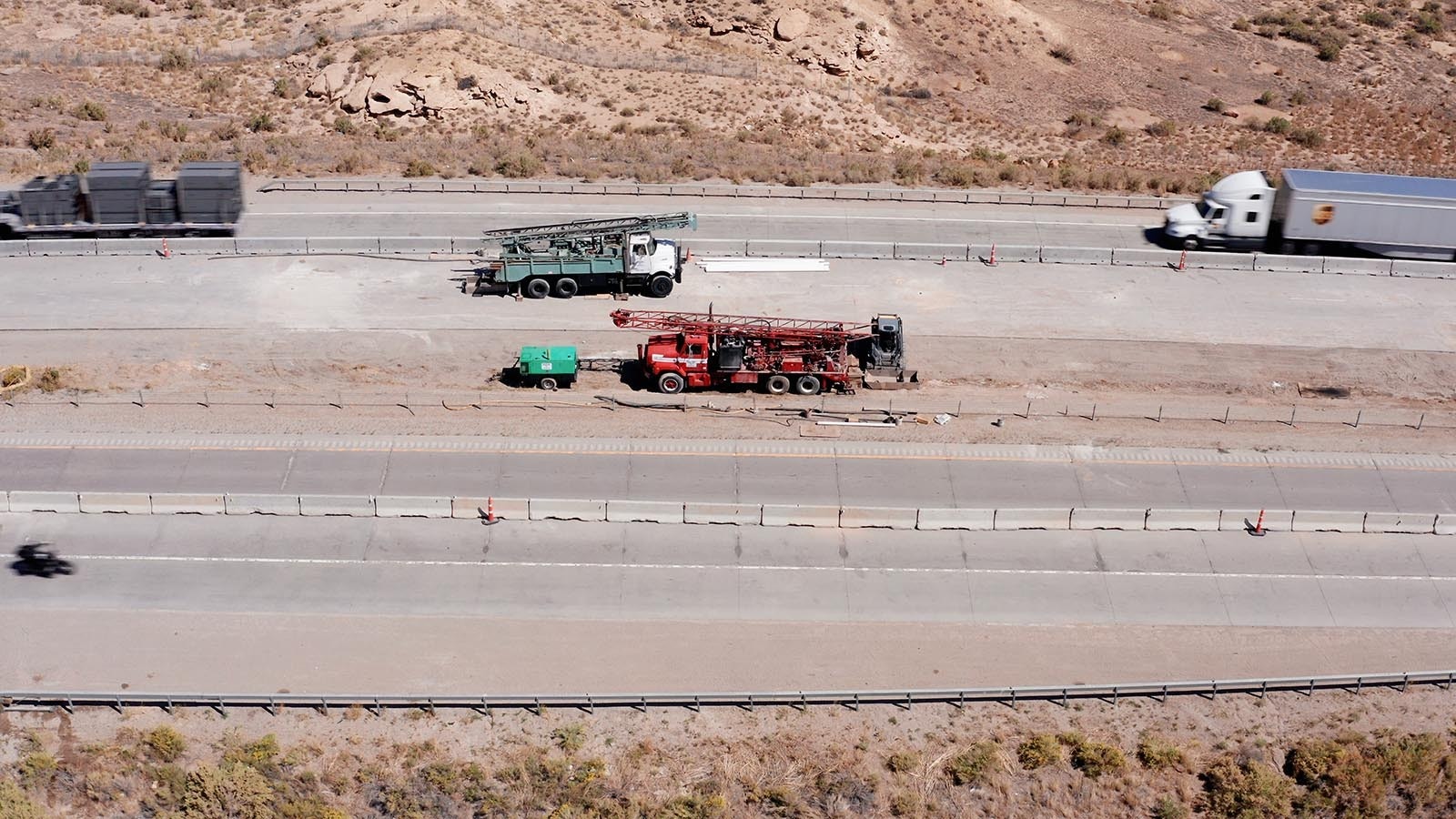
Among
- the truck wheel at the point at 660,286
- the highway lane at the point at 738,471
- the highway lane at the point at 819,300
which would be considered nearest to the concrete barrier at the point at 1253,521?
the highway lane at the point at 738,471

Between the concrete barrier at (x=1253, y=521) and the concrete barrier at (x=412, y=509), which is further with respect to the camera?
the concrete barrier at (x=1253, y=521)

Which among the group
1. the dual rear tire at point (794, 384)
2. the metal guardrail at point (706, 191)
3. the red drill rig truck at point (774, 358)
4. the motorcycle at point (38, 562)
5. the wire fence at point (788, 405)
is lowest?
the motorcycle at point (38, 562)

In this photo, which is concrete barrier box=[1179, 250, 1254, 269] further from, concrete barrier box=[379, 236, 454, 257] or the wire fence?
concrete barrier box=[379, 236, 454, 257]

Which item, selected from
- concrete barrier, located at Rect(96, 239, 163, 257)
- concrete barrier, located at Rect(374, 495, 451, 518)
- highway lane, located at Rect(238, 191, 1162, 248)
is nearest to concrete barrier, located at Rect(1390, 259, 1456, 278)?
highway lane, located at Rect(238, 191, 1162, 248)

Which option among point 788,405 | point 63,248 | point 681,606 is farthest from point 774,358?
point 63,248

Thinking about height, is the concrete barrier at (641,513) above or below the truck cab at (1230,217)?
below

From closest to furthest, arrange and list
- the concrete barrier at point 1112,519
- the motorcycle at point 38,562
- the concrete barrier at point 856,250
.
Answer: the motorcycle at point 38,562, the concrete barrier at point 1112,519, the concrete barrier at point 856,250

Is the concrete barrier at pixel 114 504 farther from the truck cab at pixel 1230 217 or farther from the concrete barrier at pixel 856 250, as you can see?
the truck cab at pixel 1230 217

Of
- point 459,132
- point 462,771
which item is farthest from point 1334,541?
point 459,132
